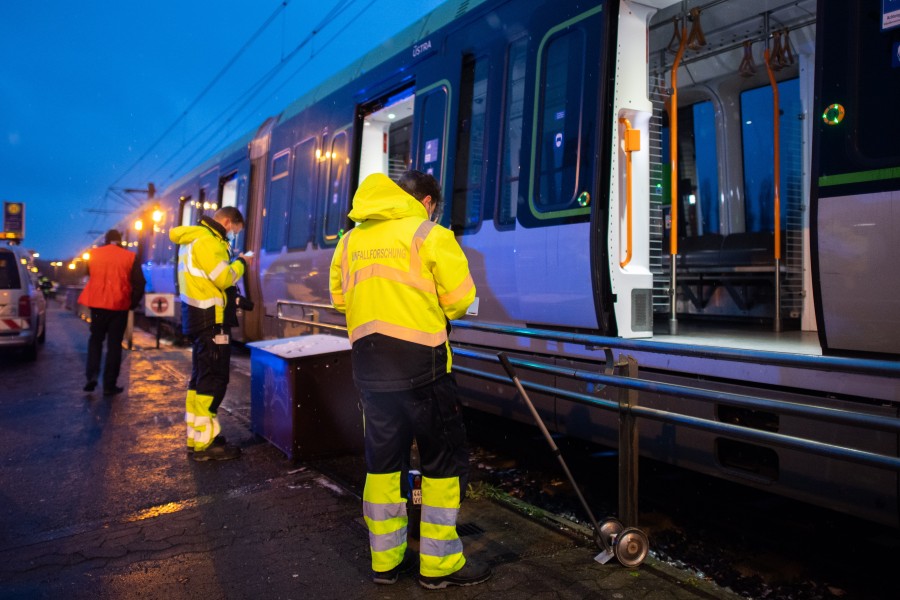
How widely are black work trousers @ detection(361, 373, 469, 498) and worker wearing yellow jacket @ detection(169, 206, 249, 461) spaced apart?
8.02ft

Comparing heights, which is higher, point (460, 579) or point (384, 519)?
point (384, 519)

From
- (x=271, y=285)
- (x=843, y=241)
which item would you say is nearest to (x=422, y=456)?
(x=843, y=241)

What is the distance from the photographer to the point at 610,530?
3.22m

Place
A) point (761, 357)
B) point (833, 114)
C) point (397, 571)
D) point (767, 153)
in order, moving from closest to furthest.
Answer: point (761, 357) < point (397, 571) < point (833, 114) < point (767, 153)

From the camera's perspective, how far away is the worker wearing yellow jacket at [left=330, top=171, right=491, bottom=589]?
290 centimetres

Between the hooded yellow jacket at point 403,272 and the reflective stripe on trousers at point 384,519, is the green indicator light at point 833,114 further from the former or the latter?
the reflective stripe on trousers at point 384,519

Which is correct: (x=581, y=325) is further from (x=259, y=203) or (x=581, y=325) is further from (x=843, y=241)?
(x=259, y=203)

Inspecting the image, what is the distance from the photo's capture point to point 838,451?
8.27 feet

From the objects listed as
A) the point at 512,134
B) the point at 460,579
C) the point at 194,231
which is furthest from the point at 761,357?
the point at 194,231

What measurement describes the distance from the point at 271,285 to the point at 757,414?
768 cm

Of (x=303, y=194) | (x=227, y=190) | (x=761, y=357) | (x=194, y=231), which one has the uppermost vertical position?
(x=227, y=190)

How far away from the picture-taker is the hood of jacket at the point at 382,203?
9.66 feet

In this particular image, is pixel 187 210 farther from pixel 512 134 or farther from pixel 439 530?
pixel 439 530

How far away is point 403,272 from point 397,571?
4.43ft
